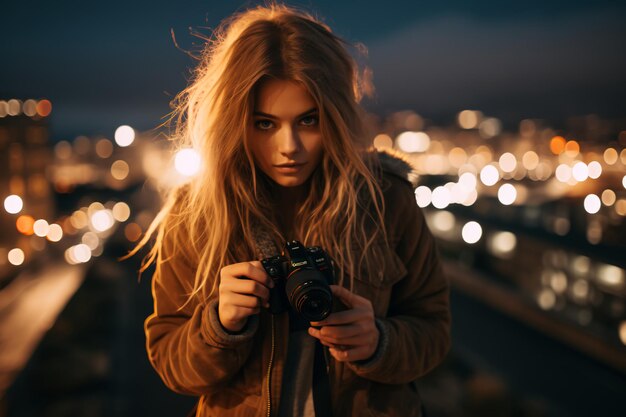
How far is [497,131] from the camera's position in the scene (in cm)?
10006

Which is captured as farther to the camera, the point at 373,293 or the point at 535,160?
the point at 535,160

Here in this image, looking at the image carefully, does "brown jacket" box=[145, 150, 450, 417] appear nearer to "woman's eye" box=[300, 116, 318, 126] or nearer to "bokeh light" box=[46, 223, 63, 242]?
"woman's eye" box=[300, 116, 318, 126]

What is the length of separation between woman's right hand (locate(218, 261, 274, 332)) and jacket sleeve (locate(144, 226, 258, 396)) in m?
0.05

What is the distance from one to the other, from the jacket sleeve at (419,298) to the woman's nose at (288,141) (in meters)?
0.43

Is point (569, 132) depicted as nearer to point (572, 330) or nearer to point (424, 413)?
point (572, 330)

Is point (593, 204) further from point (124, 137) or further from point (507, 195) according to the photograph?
point (124, 137)

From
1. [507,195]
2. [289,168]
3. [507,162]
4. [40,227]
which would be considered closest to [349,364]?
[289,168]

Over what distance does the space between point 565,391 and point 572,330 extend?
1.58m

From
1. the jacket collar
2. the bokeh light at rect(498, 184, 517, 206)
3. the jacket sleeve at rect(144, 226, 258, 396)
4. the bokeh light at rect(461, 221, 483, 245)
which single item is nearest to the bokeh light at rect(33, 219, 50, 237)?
the bokeh light at rect(461, 221, 483, 245)

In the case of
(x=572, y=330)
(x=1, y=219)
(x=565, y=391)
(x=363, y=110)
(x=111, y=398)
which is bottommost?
(x=565, y=391)

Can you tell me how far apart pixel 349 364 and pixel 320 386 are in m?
0.12

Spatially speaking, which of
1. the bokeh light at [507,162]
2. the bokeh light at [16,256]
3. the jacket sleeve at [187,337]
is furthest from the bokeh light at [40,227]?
the bokeh light at [507,162]

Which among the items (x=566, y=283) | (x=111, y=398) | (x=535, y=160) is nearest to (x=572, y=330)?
(x=566, y=283)

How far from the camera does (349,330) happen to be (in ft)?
4.23
